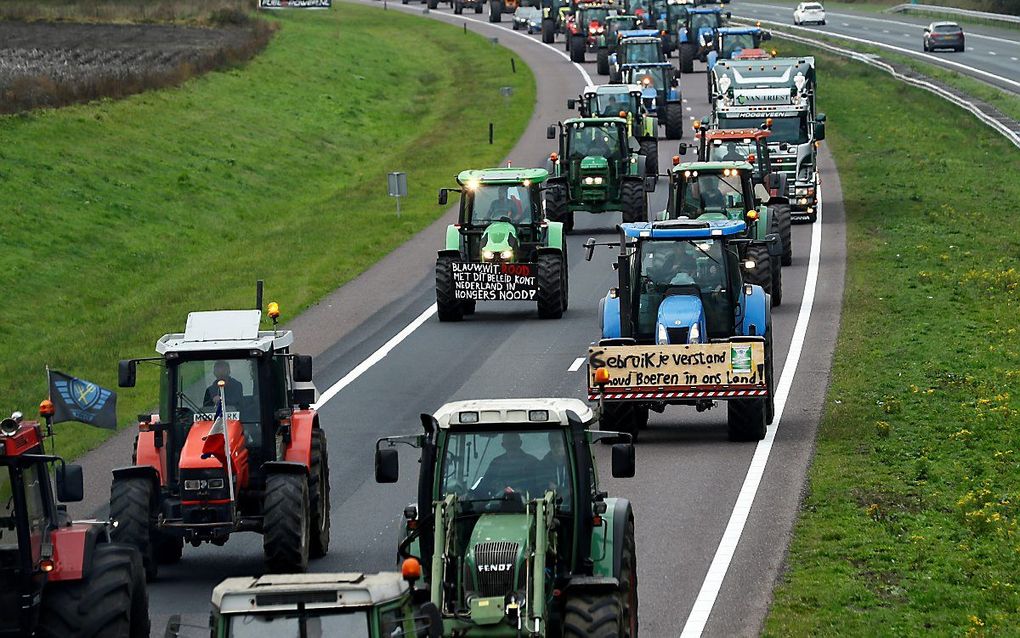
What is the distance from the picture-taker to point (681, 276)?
85.0ft

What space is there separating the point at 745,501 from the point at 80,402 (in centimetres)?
870

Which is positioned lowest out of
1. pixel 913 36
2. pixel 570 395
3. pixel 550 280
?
pixel 913 36

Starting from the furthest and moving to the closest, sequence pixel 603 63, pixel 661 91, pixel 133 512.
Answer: pixel 603 63
pixel 661 91
pixel 133 512

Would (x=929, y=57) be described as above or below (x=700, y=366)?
below

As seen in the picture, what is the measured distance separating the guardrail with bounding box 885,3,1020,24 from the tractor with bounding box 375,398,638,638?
95.6 metres

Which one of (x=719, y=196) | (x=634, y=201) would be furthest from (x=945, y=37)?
(x=719, y=196)

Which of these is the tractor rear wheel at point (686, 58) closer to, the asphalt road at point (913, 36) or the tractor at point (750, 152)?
the asphalt road at point (913, 36)

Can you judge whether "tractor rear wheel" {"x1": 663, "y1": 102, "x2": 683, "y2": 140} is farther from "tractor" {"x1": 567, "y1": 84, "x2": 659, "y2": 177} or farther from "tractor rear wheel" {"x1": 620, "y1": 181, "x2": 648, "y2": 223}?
"tractor rear wheel" {"x1": 620, "y1": 181, "x2": 648, "y2": 223}

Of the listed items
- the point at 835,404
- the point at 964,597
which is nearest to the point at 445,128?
the point at 835,404

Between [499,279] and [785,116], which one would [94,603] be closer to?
[499,279]

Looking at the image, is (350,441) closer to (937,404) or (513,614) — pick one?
(937,404)

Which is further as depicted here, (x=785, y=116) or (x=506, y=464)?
(x=785, y=116)

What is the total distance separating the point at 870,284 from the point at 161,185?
2562cm

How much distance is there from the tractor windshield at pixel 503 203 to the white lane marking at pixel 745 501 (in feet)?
18.1
